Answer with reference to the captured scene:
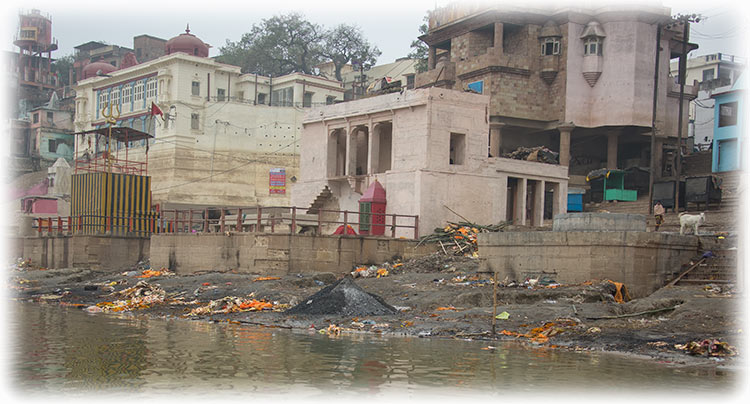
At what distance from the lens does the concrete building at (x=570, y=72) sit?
141 feet

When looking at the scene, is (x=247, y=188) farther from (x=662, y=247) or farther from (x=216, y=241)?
(x=662, y=247)

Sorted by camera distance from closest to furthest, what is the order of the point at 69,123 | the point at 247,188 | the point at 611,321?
the point at 611,321, the point at 247,188, the point at 69,123

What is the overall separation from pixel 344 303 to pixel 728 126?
33.2 m

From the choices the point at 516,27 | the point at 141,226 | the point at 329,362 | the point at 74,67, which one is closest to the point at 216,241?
the point at 141,226

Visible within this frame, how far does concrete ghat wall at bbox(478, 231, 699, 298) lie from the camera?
19297 mm

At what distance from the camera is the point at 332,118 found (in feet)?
110

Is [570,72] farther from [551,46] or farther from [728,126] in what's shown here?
[728,126]

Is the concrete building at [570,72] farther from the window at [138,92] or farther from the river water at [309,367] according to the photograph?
the river water at [309,367]

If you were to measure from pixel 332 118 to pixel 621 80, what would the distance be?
17.6 metres

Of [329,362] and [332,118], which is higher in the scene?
[332,118]

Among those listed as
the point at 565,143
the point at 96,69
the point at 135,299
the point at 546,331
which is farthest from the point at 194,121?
the point at 546,331

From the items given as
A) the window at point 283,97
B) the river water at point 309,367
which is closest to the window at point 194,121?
the window at point 283,97

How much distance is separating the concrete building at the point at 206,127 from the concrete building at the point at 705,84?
26.6m

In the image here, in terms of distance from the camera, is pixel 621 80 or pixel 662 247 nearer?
pixel 662 247
